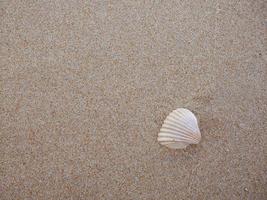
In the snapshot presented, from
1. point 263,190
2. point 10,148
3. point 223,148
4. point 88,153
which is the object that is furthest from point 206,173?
point 10,148

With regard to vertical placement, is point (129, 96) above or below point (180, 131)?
above

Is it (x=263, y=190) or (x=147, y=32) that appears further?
(x=147, y=32)

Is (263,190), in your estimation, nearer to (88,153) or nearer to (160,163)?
(160,163)

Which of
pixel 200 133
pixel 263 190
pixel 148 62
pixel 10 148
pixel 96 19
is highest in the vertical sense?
pixel 96 19
